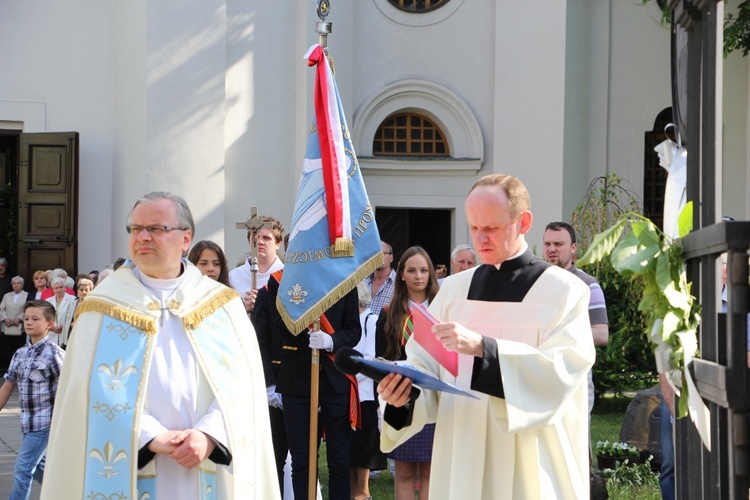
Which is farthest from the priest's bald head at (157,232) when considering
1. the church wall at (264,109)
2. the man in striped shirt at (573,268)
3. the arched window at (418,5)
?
the arched window at (418,5)

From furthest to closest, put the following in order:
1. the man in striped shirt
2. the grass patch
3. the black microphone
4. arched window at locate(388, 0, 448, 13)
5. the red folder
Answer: arched window at locate(388, 0, 448, 13) → the grass patch → the man in striped shirt → the red folder → the black microphone

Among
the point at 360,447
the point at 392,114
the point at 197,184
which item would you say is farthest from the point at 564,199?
the point at 360,447

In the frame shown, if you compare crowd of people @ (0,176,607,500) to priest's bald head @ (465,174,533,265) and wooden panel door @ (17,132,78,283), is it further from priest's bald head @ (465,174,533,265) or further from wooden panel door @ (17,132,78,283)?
wooden panel door @ (17,132,78,283)

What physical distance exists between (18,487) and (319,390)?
2243 millimetres

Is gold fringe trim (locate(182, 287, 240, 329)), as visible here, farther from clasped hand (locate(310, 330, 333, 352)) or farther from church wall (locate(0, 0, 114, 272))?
church wall (locate(0, 0, 114, 272))

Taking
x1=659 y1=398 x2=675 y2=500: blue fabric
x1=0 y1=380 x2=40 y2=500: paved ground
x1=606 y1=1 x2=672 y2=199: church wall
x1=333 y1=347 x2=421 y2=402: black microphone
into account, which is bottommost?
x1=0 y1=380 x2=40 y2=500: paved ground

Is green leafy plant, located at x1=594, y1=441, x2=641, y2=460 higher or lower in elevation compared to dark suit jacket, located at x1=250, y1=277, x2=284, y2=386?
lower

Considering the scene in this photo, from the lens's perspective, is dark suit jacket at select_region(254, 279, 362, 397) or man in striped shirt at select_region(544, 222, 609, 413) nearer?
man in striped shirt at select_region(544, 222, 609, 413)

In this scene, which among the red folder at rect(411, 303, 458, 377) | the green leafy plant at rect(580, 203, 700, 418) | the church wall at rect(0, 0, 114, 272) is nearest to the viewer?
the green leafy plant at rect(580, 203, 700, 418)

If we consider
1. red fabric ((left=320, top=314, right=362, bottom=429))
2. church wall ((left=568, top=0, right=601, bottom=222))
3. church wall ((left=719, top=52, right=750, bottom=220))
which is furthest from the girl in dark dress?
church wall ((left=719, top=52, right=750, bottom=220))

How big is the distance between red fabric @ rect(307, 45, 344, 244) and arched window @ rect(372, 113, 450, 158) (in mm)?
9852

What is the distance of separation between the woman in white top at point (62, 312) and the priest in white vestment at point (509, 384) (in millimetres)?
9551

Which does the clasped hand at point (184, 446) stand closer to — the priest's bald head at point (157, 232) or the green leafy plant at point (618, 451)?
the priest's bald head at point (157, 232)

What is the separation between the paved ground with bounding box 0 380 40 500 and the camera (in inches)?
339
